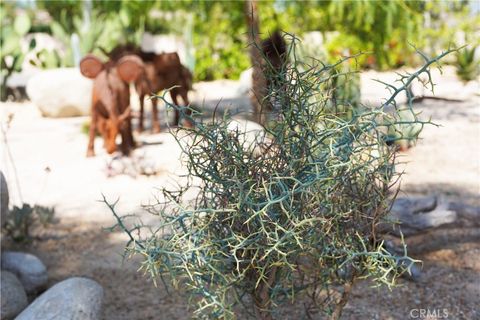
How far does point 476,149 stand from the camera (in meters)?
5.60

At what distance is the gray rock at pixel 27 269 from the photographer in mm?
Result: 3020

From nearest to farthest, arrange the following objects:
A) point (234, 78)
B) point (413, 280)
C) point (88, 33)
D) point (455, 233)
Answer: point (413, 280) < point (455, 233) < point (88, 33) < point (234, 78)

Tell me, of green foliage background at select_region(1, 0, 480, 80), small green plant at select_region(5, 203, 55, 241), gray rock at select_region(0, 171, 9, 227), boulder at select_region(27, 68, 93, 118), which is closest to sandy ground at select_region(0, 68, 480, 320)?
small green plant at select_region(5, 203, 55, 241)

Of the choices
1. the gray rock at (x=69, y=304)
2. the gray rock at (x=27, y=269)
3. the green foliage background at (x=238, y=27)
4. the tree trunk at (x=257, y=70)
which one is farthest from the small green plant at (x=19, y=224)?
the green foliage background at (x=238, y=27)

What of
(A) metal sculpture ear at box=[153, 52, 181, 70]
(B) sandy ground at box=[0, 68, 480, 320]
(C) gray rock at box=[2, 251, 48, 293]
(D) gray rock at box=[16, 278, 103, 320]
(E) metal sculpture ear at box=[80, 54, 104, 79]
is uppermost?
(E) metal sculpture ear at box=[80, 54, 104, 79]

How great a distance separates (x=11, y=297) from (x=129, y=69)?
130 inches

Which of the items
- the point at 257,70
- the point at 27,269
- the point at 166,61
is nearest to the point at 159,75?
the point at 166,61

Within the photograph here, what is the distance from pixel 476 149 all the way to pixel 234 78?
747 centimetres

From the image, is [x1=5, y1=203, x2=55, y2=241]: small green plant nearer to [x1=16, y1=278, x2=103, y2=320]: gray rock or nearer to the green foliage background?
[x1=16, y1=278, x2=103, y2=320]: gray rock

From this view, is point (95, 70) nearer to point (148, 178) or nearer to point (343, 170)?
point (148, 178)

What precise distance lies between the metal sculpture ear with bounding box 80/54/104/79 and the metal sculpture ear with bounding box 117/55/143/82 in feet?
0.66

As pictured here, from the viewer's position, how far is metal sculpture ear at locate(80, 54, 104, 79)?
573 centimetres

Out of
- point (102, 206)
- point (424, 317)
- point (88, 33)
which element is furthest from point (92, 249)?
point (88, 33)

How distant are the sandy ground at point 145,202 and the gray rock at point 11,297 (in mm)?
297
